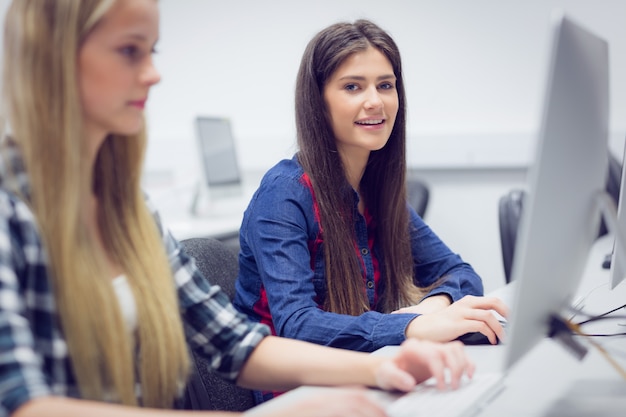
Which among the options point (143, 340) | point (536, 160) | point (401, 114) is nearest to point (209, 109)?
point (401, 114)

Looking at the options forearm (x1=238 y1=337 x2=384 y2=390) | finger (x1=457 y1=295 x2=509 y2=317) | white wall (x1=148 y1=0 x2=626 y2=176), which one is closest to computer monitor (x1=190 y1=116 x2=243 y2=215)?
white wall (x1=148 y1=0 x2=626 y2=176)

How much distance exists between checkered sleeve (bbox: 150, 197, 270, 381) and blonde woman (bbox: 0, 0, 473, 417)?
62 mm

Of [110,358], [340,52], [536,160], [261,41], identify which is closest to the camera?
[536,160]

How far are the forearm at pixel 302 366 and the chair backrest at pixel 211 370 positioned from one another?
130mm

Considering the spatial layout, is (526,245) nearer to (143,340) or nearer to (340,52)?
(143,340)

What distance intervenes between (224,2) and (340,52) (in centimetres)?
235

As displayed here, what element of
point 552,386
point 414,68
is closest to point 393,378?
point 552,386

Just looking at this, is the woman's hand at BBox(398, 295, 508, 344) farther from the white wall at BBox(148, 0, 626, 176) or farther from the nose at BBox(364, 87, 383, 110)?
the white wall at BBox(148, 0, 626, 176)

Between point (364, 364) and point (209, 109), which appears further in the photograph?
point (209, 109)

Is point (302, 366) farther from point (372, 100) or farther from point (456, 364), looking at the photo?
point (372, 100)

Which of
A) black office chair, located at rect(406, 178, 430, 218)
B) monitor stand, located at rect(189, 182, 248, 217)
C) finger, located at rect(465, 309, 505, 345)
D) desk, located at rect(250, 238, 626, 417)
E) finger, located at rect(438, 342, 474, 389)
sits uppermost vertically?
monitor stand, located at rect(189, 182, 248, 217)

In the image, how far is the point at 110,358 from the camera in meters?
0.78

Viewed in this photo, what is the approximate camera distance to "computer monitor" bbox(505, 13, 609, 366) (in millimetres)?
671

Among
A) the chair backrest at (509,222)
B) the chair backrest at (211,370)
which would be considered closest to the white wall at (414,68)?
the chair backrest at (509,222)
